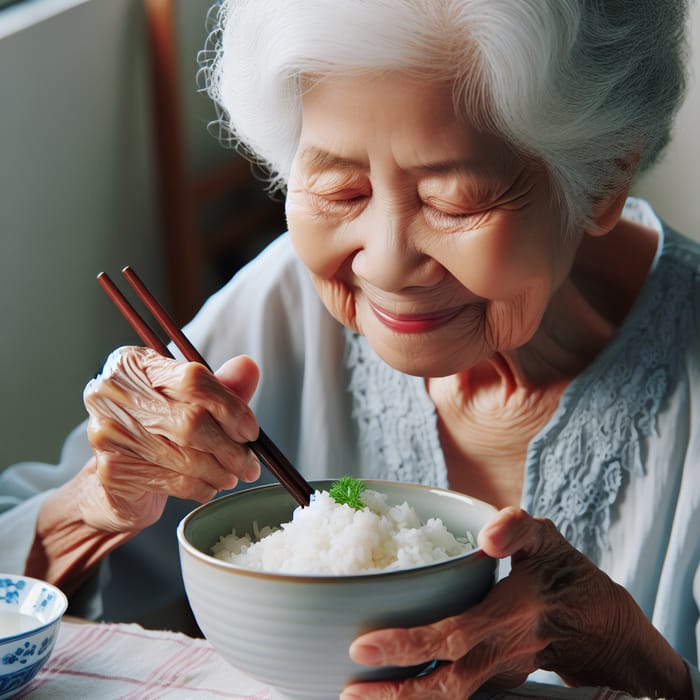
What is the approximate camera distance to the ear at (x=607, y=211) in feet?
4.29

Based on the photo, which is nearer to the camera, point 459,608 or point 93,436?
point 459,608

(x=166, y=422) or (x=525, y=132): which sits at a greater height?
(x=525, y=132)

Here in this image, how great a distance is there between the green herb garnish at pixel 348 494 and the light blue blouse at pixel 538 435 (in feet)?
1.67

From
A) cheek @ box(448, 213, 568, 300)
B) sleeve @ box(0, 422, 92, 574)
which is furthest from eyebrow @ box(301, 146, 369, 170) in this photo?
sleeve @ box(0, 422, 92, 574)

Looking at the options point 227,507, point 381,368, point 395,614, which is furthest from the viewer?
point 381,368

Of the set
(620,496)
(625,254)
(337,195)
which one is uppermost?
(337,195)

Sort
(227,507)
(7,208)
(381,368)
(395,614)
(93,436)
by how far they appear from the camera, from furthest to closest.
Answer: (7,208)
(381,368)
(93,436)
(227,507)
(395,614)

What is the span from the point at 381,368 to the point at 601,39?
66 centimetres

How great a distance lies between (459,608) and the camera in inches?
37.2

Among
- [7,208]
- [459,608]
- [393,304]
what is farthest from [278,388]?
[7,208]

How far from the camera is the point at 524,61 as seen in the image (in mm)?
1104

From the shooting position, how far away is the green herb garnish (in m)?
1.05

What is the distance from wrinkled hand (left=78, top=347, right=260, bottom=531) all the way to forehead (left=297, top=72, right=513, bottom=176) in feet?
0.87

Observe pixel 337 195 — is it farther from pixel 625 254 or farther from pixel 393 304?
pixel 625 254
